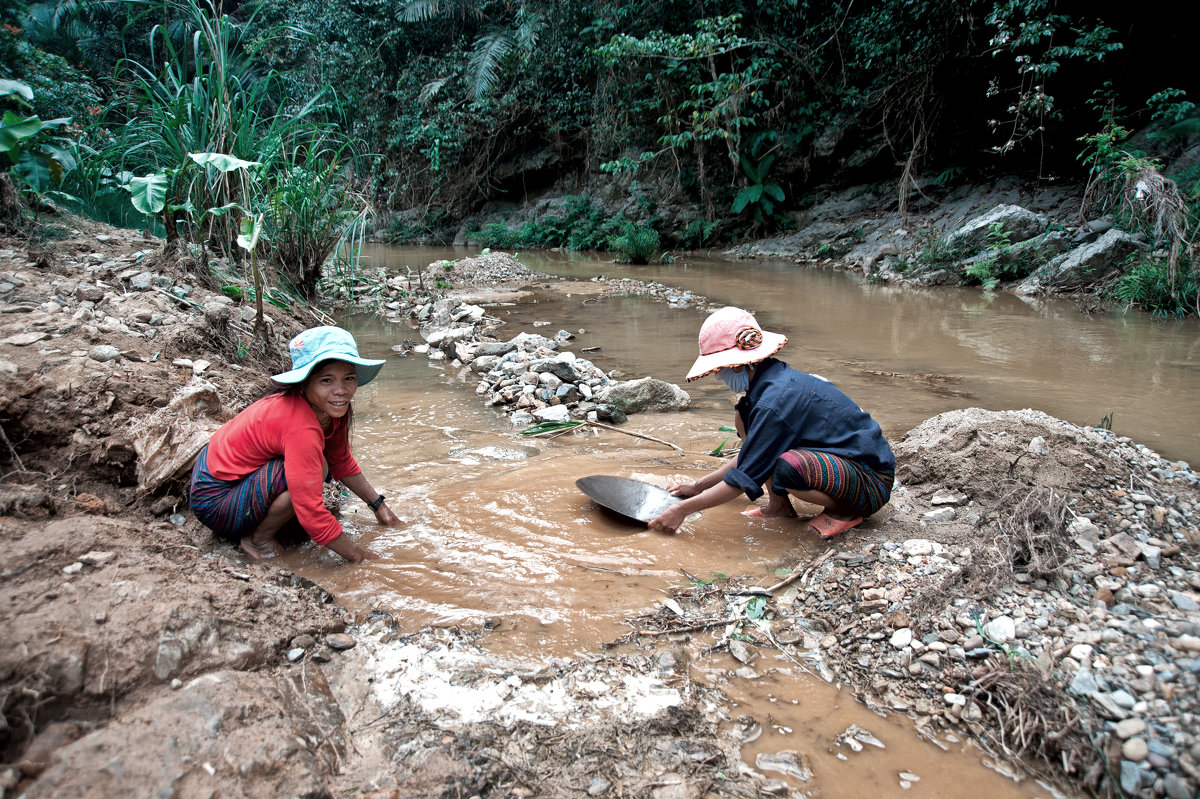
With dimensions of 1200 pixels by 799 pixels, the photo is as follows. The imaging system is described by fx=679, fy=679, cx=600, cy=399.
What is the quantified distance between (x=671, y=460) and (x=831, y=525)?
1.02 metres

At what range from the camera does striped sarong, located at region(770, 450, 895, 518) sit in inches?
89.0

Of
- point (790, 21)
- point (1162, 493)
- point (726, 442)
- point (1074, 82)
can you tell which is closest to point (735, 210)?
point (790, 21)

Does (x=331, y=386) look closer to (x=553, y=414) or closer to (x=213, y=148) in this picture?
(x=553, y=414)

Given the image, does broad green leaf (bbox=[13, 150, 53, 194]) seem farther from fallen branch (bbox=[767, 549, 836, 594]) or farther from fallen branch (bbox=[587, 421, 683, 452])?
fallen branch (bbox=[767, 549, 836, 594])

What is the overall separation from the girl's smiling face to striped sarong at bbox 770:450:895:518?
4.66ft

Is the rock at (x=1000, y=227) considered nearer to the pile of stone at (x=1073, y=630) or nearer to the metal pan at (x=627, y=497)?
the pile of stone at (x=1073, y=630)

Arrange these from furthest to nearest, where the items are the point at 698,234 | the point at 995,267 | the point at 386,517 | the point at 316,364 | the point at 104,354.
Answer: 1. the point at 698,234
2. the point at 995,267
3. the point at 104,354
4. the point at 386,517
5. the point at 316,364

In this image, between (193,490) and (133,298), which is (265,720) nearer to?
(193,490)

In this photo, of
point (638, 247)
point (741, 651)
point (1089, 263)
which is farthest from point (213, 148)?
point (638, 247)

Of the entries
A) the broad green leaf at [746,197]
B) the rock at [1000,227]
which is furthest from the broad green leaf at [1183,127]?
the broad green leaf at [746,197]

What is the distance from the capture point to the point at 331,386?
211 centimetres

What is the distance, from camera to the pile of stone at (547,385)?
399 centimetres

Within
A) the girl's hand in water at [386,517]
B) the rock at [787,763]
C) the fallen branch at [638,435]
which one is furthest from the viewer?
the fallen branch at [638,435]

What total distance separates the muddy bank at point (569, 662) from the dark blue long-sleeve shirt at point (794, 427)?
0.31 m
